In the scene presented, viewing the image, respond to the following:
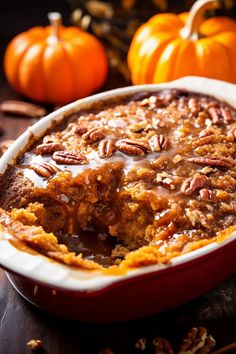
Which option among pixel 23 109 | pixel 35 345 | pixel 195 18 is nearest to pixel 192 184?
pixel 35 345

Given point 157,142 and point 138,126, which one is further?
point 138,126

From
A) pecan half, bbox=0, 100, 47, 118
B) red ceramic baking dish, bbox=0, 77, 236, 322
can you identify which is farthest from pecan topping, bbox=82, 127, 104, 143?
pecan half, bbox=0, 100, 47, 118


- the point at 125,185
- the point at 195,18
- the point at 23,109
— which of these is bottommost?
the point at 23,109

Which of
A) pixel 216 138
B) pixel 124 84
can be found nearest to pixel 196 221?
pixel 216 138

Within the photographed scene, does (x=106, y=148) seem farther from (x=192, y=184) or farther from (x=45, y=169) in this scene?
(x=192, y=184)

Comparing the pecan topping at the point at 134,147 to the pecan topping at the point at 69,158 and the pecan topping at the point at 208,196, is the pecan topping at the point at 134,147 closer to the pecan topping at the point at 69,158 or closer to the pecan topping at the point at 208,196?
the pecan topping at the point at 69,158

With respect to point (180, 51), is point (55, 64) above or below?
below
